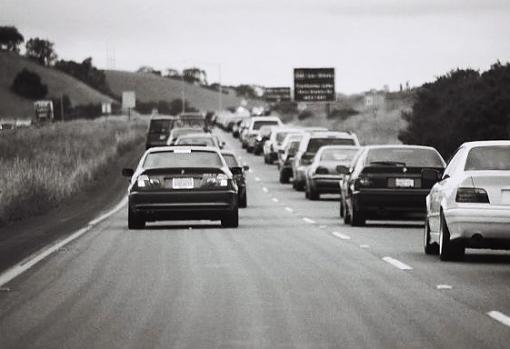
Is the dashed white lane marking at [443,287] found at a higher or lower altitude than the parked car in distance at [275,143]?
higher

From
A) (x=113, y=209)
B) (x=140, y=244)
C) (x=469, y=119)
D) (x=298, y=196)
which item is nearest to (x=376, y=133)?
(x=469, y=119)

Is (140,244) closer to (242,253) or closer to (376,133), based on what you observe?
(242,253)

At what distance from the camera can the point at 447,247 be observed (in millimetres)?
18656

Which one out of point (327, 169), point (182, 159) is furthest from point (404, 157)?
point (327, 169)

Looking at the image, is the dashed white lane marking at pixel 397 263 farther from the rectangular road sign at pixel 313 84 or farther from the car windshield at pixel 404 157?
the rectangular road sign at pixel 313 84

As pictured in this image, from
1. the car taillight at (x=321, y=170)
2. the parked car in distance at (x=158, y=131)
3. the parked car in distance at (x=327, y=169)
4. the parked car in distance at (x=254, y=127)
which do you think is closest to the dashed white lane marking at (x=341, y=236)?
the parked car in distance at (x=327, y=169)

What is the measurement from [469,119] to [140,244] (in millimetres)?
29747

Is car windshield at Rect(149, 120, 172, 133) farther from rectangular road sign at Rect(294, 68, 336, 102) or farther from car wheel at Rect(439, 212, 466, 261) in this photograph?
car wheel at Rect(439, 212, 466, 261)

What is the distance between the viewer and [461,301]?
1374 centimetres

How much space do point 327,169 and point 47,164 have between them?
1125 cm

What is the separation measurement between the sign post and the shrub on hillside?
37.1 metres

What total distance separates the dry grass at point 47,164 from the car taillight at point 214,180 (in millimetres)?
5148

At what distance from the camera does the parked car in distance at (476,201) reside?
58.7 ft

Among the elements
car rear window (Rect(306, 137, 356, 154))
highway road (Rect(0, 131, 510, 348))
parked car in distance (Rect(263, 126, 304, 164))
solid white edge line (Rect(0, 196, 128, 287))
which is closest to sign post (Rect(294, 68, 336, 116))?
parked car in distance (Rect(263, 126, 304, 164))
